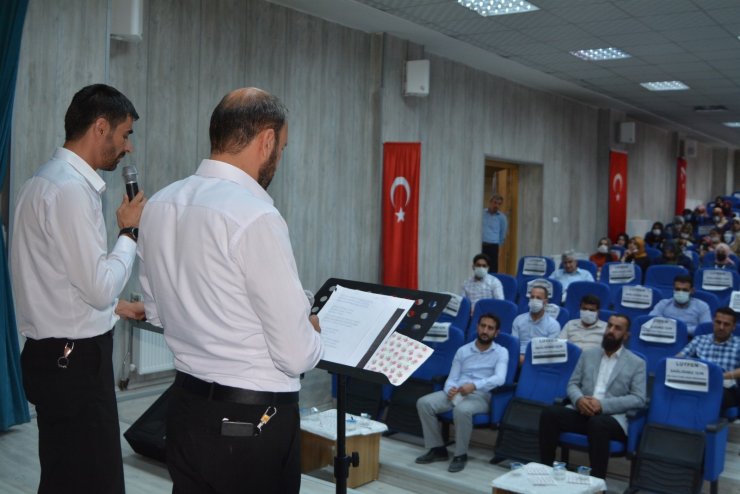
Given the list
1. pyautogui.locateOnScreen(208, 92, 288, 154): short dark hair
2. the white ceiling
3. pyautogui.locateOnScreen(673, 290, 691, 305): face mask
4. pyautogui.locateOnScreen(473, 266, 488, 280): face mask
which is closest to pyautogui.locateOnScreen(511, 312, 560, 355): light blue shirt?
pyautogui.locateOnScreen(673, 290, 691, 305): face mask

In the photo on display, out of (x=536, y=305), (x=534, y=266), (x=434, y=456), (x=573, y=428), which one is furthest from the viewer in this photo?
(x=534, y=266)

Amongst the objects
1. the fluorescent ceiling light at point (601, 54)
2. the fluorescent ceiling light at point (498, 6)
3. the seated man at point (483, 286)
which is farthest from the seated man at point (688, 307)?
the fluorescent ceiling light at point (601, 54)

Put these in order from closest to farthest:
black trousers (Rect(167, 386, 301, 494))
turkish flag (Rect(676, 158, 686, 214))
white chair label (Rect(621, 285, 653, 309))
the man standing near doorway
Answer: black trousers (Rect(167, 386, 301, 494)) < white chair label (Rect(621, 285, 653, 309)) < the man standing near doorway < turkish flag (Rect(676, 158, 686, 214))

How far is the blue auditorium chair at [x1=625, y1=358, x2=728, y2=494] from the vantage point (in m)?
4.74

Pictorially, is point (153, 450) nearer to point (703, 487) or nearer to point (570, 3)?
point (703, 487)

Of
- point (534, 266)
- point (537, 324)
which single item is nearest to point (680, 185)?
point (534, 266)

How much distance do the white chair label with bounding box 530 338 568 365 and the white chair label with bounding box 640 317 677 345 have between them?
1.16 meters

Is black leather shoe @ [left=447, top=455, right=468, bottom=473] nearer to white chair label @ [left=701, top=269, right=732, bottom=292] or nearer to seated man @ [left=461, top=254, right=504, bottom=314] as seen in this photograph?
seated man @ [left=461, top=254, right=504, bottom=314]

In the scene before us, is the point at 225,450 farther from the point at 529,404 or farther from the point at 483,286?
the point at 483,286

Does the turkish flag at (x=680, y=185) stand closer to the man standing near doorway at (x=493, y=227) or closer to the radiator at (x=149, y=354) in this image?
the man standing near doorway at (x=493, y=227)

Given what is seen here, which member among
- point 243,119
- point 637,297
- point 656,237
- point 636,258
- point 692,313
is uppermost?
point 243,119

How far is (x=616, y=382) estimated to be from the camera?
5.36 meters

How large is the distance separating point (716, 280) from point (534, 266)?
7.26 ft

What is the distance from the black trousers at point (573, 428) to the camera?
16.4 feet
